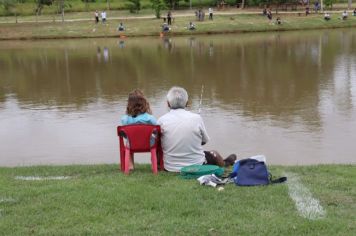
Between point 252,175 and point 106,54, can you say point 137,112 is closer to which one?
point 252,175

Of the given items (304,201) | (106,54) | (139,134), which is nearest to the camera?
(304,201)

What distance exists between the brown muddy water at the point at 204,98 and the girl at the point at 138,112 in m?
2.59

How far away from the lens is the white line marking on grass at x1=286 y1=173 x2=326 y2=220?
206 inches

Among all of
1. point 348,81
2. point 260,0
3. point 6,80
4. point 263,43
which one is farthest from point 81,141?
→ point 260,0

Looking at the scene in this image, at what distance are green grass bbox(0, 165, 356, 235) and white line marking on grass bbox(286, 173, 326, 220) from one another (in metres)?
0.07

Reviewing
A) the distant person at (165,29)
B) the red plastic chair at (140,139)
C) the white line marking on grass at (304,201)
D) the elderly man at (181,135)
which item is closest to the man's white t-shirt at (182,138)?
the elderly man at (181,135)

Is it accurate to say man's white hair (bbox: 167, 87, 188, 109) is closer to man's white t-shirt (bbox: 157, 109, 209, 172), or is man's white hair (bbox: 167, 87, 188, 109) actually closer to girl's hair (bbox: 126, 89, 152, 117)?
man's white t-shirt (bbox: 157, 109, 209, 172)

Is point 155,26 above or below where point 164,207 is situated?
above

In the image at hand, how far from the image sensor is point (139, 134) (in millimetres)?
7121

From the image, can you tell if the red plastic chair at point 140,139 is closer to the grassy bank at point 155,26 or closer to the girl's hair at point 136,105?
the girl's hair at point 136,105

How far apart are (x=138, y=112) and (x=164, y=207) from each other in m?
2.18

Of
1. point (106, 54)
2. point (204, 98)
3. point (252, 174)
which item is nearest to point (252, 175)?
point (252, 174)

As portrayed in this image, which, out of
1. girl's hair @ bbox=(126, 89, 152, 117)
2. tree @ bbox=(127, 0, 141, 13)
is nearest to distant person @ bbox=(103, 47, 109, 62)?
girl's hair @ bbox=(126, 89, 152, 117)

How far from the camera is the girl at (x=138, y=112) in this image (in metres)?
7.35
